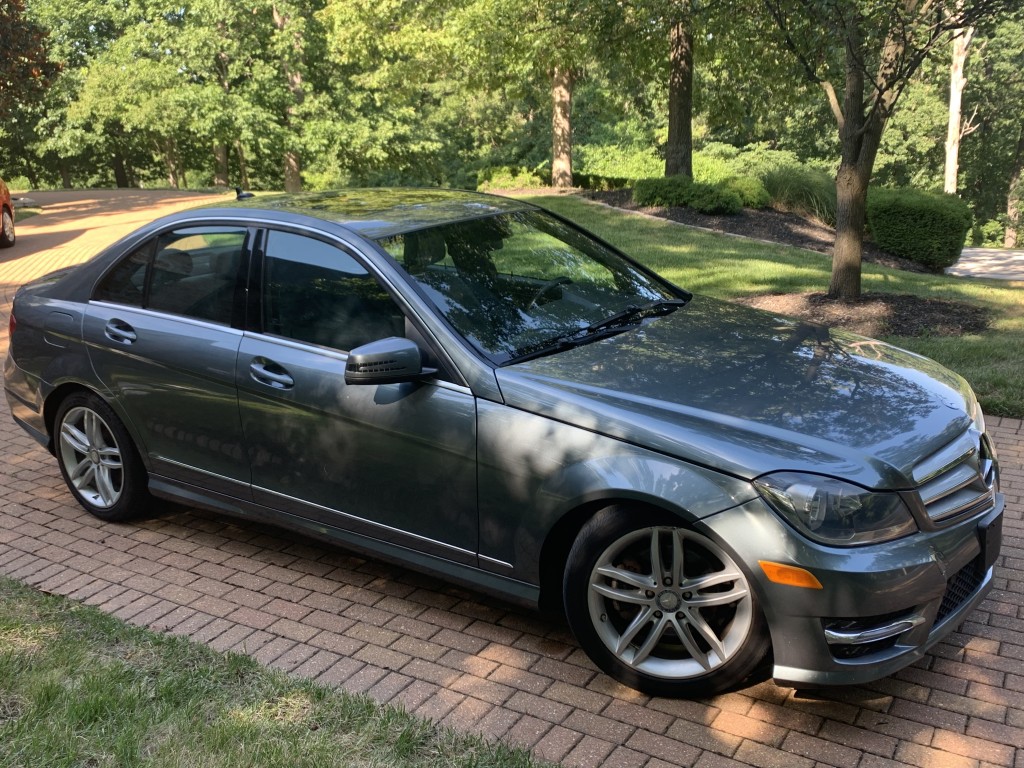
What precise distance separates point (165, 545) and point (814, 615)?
3330 millimetres

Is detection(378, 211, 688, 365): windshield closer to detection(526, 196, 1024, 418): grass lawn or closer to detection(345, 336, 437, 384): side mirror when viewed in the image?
detection(345, 336, 437, 384): side mirror

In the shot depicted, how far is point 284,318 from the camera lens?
14.2 ft

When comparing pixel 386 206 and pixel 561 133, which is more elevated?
pixel 386 206

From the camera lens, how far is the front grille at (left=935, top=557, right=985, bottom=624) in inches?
134

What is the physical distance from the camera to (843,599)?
3123 millimetres

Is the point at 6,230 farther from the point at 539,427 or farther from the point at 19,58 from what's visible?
the point at 539,427

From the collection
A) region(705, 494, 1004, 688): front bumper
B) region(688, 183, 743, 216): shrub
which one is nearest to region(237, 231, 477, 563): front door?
region(705, 494, 1004, 688): front bumper

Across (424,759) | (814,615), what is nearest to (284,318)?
(424,759)

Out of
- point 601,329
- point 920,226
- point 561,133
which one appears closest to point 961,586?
point 601,329

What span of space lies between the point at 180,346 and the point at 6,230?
1484 cm

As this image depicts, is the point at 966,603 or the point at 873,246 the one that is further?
the point at 873,246

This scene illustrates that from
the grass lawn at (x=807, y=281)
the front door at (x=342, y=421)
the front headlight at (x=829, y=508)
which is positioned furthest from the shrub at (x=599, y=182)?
the front headlight at (x=829, y=508)

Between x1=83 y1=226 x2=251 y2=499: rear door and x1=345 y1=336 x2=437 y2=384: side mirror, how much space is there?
942mm

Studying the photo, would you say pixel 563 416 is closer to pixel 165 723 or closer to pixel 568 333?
pixel 568 333
